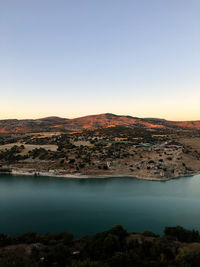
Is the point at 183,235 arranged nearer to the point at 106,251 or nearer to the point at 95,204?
the point at 106,251

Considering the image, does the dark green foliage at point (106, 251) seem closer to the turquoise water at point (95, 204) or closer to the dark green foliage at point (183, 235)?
the dark green foliage at point (183, 235)

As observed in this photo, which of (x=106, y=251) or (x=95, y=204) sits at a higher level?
(x=106, y=251)

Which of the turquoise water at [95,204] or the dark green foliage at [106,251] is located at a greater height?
the dark green foliage at [106,251]

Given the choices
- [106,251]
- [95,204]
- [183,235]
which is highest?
[106,251]

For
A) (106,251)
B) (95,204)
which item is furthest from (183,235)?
(95,204)

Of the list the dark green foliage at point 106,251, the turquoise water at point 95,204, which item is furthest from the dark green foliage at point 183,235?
the turquoise water at point 95,204

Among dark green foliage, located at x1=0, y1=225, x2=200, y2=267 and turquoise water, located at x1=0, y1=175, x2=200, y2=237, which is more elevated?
dark green foliage, located at x1=0, y1=225, x2=200, y2=267

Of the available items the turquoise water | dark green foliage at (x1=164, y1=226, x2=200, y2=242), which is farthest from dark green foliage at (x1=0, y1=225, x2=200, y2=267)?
the turquoise water

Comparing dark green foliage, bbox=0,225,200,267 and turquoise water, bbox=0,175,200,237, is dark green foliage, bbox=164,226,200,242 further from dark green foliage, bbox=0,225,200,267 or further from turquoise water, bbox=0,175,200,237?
turquoise water, bbox=0,175,200,237

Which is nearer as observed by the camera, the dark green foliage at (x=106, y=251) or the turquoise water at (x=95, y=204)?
the dark green foliage at (x=106, y=251)
